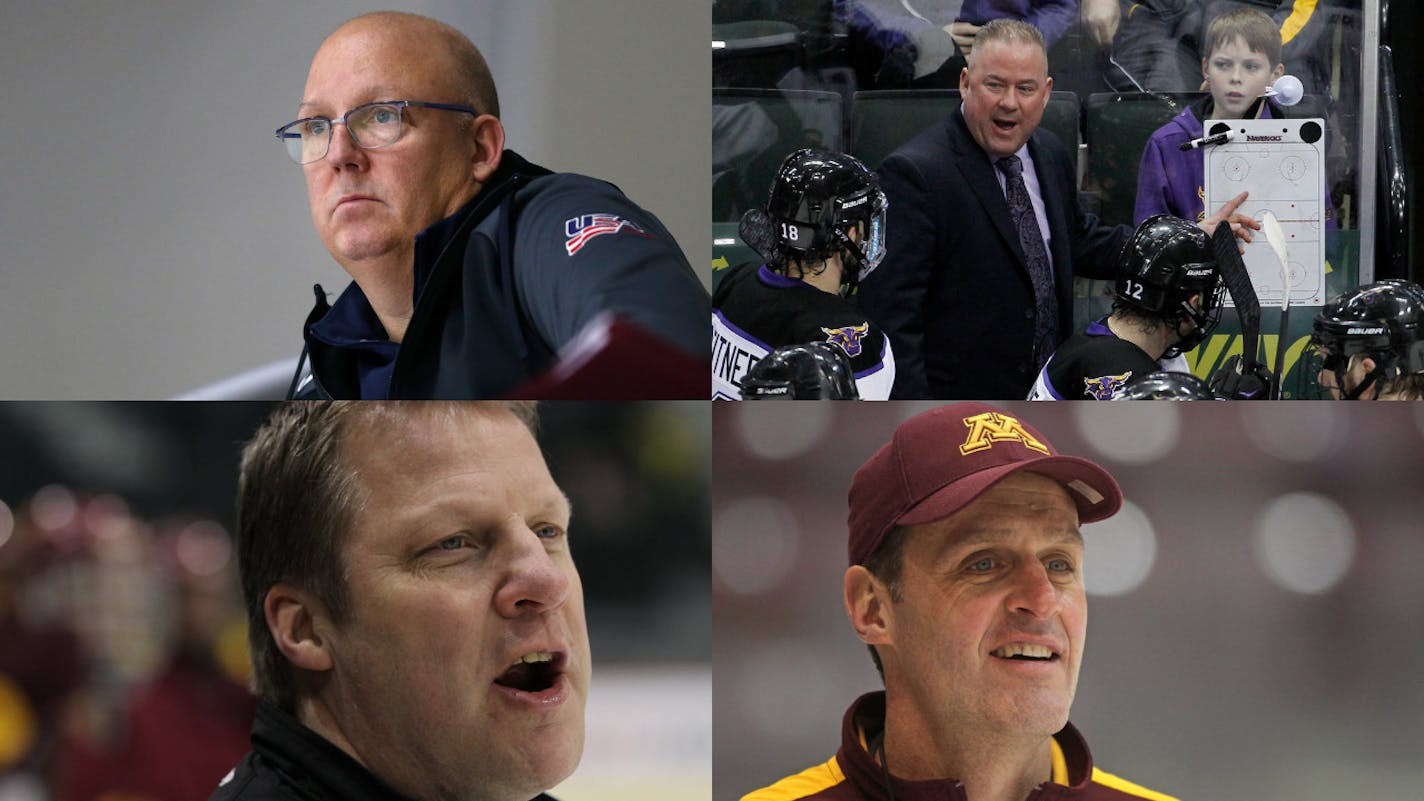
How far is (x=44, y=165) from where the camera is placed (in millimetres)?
2225

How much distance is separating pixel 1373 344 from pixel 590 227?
1.23 metres

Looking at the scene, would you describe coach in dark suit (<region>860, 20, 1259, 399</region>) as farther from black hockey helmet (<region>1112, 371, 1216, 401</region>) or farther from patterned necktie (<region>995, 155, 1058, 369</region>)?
black hockey helmet (<region>1112, 371, 1216, 401</region>)

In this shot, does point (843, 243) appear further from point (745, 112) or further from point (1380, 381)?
point (1380, 381)

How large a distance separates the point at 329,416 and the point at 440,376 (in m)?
0.17

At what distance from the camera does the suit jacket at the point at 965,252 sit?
2.37 meters

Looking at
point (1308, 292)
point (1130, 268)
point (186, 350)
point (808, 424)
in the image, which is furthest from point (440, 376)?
point (1308, 292)

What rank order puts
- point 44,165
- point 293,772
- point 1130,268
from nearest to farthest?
point 293,772
point 44,165
point 1130,268

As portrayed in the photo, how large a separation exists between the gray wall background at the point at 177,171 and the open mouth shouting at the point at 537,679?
1.92ft

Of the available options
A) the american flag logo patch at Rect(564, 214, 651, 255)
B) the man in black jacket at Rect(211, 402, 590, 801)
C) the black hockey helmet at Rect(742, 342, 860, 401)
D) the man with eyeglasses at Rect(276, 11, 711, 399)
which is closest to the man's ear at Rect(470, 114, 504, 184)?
the man with eyeglasses at Rect(276, 11, 711, 399)

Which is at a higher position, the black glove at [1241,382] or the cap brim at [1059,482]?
the black glove at [1241,382]

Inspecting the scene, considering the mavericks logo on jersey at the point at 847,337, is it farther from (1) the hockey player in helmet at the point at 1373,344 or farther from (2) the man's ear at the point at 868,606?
(1) the hockey player in helmet at the point at 1373,344

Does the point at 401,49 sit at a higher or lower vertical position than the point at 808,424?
higher

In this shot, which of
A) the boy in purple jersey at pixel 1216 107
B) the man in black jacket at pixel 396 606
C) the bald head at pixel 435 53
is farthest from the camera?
the boy in purple jersey at pixel 1216 107

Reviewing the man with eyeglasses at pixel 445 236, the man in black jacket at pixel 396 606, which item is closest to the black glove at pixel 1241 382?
the man with eyeglasses at pixel 445 236
